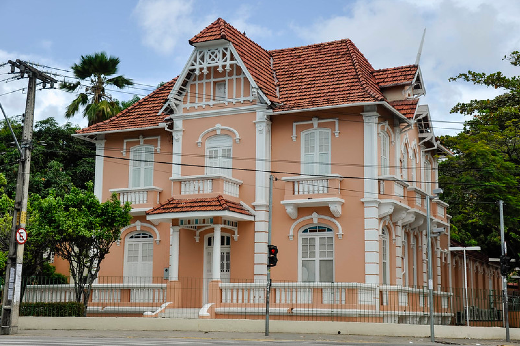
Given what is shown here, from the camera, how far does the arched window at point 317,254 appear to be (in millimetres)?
27391

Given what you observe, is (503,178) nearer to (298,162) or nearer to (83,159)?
(298,162)

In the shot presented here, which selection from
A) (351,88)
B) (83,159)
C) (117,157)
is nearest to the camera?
(351,88)

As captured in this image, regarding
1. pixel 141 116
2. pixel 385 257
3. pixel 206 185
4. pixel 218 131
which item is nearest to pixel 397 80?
pixel 385 257

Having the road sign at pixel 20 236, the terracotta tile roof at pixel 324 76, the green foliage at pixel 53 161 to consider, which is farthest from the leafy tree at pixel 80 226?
the green foliage at pixel 53 161

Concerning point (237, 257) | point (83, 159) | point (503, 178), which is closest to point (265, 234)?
point (237, 257)

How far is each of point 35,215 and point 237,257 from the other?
26.2 ft

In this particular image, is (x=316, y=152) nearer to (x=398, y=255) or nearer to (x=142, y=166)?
(x=398, y=255)

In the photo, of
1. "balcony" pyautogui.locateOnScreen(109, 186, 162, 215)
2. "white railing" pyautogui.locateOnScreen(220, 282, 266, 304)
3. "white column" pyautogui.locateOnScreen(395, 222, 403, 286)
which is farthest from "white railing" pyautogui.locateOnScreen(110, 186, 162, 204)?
"white column" pyautogui.locateOnScreen(395, 222, 403, 286)

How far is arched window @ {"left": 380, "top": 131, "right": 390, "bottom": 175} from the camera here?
28297 mm

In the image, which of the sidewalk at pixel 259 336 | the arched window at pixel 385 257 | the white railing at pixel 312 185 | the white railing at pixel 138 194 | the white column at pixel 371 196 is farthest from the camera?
the white railing at pixel 138 194

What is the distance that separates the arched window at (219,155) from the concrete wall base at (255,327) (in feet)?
21.6

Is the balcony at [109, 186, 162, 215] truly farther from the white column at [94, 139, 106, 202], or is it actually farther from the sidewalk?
the sidewalk

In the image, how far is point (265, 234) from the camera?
2816cm

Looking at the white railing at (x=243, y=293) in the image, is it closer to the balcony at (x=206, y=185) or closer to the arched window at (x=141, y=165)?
the balcony at (x=206, y=185)
